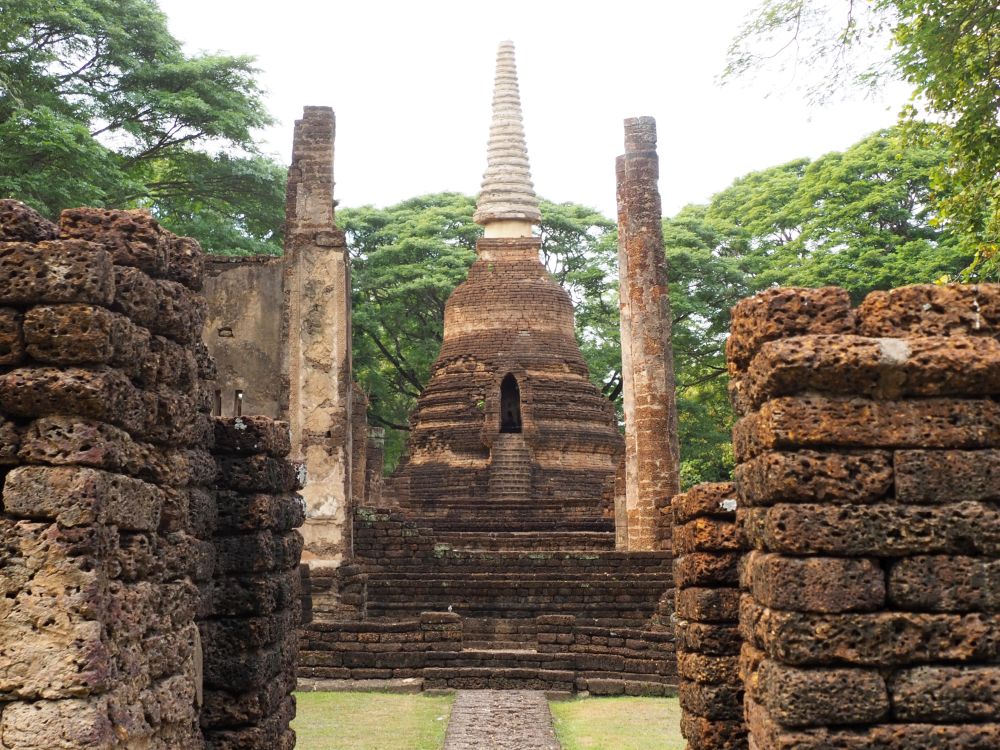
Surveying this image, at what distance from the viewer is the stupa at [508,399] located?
27.8m

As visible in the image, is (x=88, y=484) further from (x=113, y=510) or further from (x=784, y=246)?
(x=784, y=246)

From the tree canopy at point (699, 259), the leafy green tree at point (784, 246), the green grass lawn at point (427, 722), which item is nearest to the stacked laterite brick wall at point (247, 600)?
the green grass lawn at point (427, 722)

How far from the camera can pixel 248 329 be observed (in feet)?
58.3

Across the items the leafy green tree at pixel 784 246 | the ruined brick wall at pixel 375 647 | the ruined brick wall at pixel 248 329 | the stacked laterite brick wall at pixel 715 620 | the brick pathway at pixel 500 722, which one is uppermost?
the leafy green tree at pixel 784 246

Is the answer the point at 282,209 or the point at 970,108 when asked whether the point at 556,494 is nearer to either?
the point at 282,209

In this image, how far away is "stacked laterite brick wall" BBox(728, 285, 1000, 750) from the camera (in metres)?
4.63

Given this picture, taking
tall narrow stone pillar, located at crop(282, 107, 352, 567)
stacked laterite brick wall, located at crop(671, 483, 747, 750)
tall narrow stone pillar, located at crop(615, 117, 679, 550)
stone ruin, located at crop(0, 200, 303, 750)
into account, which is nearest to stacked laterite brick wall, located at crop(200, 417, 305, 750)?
stone ruin, located at crop(0, 200, 303, 750)

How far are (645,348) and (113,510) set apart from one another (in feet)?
45.6

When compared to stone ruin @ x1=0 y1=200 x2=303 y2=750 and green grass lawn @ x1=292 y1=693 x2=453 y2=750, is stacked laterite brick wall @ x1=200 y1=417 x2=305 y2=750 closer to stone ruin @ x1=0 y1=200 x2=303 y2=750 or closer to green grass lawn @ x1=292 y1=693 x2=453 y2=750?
stone ruin @ x1=0 y1=200 x2=303 y2=750

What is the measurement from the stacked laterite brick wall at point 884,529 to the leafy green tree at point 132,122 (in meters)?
14.6

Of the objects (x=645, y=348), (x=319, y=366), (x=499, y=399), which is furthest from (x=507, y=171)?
(x=319, y=366)

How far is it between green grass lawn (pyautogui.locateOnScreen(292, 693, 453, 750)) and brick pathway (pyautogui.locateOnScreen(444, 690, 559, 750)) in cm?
14

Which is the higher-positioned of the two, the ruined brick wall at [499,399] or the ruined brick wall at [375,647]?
the ruined brick wall at [499,399]

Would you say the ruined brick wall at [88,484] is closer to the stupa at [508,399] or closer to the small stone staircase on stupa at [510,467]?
the stupa at [508,399]
